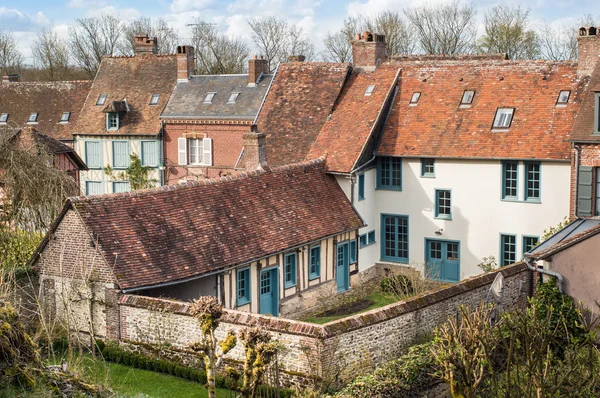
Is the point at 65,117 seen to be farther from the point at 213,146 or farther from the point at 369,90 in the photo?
the point at 369,90

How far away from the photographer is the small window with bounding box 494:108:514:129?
96.0 ft

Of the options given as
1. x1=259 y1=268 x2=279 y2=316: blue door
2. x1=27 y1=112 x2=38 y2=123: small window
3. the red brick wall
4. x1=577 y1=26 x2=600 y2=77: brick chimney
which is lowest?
x1=259 y1=268 x2=279 y2=316: blue door

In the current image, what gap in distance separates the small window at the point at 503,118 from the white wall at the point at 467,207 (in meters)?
1.51

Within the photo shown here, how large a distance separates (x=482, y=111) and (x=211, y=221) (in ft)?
38.8

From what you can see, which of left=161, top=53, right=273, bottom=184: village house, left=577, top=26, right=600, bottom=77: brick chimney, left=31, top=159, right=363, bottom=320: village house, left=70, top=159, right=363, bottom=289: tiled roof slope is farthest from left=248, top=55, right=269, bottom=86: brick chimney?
left=577, top=26, right=600, bottom=77: brick chimney

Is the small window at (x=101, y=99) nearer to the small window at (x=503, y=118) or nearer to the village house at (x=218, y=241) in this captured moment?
the village house at (x=218, y=241)

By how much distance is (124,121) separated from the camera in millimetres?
40781

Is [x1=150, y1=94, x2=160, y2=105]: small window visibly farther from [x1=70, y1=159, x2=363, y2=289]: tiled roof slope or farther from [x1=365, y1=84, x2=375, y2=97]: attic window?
[x1=70, y1=159, x2=363, y2=289]: tiled roof slope

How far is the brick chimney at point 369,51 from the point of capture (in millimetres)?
33156

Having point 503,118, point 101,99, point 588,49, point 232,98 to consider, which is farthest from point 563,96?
point 101,99

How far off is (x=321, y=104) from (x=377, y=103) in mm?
2525

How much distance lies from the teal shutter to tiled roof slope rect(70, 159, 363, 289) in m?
7.11

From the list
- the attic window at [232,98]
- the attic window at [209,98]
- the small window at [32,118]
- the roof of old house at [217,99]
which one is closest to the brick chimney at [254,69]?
the roof of old house at [217,99]

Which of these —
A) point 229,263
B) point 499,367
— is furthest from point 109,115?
point 499,367
